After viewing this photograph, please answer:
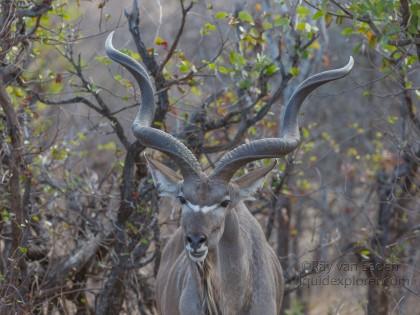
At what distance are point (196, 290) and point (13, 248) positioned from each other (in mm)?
1460

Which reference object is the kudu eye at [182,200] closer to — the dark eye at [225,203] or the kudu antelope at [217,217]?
the kudu antelope at [217,217]

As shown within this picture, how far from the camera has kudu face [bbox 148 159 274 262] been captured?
4.28 m


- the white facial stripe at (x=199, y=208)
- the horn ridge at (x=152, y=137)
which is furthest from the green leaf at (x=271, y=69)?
the white facial stripe at (x=199, y=208)

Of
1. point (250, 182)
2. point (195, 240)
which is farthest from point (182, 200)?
point (250, 182)

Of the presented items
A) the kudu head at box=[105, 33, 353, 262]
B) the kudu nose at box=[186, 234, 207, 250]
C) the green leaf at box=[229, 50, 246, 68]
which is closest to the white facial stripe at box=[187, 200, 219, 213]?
the kudu head at box=[105, 33, 353, 262]

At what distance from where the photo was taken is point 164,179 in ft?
15.5

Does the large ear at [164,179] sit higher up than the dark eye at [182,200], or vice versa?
the large ear at [164,179]

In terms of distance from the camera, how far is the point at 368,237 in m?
6.72

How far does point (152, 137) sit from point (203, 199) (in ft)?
1.48

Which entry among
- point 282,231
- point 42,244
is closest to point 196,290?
point 42,244

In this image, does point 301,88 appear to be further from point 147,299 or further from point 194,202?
point 147,299

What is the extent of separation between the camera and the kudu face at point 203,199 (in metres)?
4.28

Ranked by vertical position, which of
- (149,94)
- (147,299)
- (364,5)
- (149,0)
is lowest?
(147,299)

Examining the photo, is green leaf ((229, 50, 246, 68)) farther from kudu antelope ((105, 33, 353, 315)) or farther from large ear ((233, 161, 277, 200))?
large ear ((233, 161, 277, 200))
